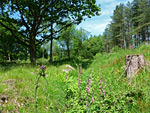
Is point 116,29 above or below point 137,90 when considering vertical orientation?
above

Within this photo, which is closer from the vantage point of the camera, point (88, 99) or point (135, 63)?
point (88, 99)

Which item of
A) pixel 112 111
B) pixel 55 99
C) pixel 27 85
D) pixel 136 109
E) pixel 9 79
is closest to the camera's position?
pixel 112 111

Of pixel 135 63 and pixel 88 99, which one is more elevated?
pixel 135 63

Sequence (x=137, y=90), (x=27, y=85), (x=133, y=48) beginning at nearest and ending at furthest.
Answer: (x=137, y=90)
(x=27, y=85)
(x=133, y=48)

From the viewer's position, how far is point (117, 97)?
2.57 m

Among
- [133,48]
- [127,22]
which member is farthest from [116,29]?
[133,48]

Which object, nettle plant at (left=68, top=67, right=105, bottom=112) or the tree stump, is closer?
nettle plant at (left=68, top=67, right=105, bottom=112)

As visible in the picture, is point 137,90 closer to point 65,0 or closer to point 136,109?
point 136,109

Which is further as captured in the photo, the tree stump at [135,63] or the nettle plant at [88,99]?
the tree stump at [135,63]

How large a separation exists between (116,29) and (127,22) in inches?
238

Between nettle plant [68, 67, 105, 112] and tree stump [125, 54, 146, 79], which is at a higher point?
tree stump [125, 54, 146, 79]

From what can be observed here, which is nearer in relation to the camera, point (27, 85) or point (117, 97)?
point (117, 97)

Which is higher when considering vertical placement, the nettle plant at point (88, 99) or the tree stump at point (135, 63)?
the tree stump at point (135, 63)

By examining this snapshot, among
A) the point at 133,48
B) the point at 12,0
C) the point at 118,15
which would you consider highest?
the point at 118,15
